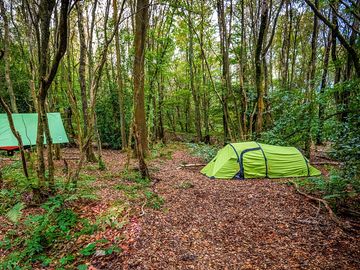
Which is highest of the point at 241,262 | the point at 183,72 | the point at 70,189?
the point at 183,72

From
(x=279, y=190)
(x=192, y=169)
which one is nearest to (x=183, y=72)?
(x=192, y=169)

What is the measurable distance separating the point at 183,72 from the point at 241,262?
784 inches

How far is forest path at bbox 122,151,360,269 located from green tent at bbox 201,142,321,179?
1.79 m

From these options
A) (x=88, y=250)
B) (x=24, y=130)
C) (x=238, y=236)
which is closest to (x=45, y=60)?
(x=88, y=250)

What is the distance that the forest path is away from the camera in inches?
114

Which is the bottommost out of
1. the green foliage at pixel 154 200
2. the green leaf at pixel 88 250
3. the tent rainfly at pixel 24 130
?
the green leaf at pixel 88 250

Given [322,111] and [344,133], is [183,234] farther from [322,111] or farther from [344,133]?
[322,111]

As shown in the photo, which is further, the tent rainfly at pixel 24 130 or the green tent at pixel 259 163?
the tent rainfly at pixel 24 130

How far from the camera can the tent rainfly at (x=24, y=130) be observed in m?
7.99

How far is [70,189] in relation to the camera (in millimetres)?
4375

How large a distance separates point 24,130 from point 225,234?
27.4 feet

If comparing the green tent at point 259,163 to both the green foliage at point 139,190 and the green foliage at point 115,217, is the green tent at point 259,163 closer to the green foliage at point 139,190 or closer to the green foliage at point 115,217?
the green foliage at point 139,190

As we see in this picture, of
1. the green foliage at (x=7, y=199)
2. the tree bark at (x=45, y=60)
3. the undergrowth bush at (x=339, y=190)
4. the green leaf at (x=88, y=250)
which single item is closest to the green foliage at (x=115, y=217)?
the green leaf at (x=88, y=250)

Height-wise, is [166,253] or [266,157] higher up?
[266,157]
